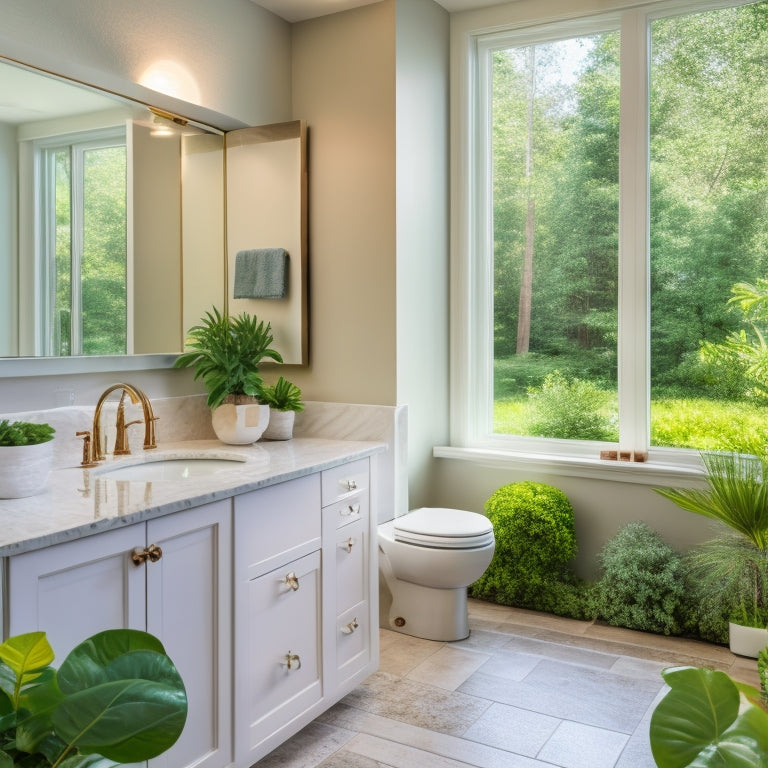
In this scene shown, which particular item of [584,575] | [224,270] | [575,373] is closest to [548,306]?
[575,373]

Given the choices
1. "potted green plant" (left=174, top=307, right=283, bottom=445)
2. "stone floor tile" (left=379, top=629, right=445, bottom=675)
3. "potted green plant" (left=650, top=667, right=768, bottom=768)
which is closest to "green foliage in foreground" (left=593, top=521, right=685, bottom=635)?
"stone floor tile" (left=379, top=629, right=445, bottom=675)

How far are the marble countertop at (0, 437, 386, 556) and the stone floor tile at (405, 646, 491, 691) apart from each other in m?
0.81

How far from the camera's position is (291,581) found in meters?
2.21

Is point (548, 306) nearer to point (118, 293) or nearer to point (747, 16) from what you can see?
point (747, 16)

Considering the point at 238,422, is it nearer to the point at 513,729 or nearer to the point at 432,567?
the point at 432,567

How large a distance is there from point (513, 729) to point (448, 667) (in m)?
0.46

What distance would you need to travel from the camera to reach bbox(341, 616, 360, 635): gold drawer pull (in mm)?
2475

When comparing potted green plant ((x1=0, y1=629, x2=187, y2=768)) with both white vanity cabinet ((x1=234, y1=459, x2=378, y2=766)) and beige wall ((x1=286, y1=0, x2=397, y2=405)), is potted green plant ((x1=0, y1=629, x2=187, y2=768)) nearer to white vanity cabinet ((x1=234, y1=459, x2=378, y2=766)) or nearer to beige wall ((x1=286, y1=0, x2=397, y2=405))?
white vanity cabinet ((x1=234, y1=459, x2=378, y2=766))

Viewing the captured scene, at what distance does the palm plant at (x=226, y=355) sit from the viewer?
283cm

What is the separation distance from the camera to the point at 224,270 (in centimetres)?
316

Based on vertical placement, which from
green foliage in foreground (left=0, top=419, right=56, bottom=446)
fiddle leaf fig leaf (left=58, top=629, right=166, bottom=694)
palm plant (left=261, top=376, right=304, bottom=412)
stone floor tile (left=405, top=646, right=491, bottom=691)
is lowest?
stone floor tile (left=405, top=646, right=491, bottom=691)

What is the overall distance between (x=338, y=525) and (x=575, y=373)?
149 cm

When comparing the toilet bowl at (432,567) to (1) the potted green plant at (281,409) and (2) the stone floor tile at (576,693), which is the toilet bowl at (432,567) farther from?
(1) the potted green plant at (281,409)

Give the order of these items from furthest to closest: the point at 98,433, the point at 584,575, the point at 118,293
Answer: the point at 584,575
the point at 118,293
the point at 98,433
